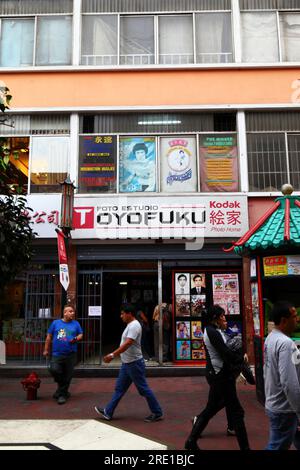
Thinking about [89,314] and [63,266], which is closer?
[63,266]

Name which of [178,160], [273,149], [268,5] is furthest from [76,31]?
[273,149]

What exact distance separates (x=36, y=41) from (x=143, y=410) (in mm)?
10326

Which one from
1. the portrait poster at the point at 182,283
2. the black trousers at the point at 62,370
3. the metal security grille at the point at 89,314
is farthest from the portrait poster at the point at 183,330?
the black trousers at the point at 62,370

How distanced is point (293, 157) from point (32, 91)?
24.3 feet

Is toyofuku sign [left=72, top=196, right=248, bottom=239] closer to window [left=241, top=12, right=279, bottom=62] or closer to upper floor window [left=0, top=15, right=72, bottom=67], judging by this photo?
window [left=241, top=12, right=279, bottom=62]

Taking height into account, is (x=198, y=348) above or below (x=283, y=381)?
below

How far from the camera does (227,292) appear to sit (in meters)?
10.6

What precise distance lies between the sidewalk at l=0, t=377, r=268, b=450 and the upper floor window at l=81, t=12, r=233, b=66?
857 cm

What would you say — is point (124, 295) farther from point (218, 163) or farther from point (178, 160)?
point (218, 163)

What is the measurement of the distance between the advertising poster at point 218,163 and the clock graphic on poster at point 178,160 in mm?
433

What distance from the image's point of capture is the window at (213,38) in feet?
38.2

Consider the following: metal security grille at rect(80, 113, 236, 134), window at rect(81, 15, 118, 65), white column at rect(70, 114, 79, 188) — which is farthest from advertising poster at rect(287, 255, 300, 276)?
window at rect(81, 15, 118, 65)

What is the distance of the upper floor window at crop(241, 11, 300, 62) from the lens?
1163 centimetres

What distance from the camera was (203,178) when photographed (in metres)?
11.1
